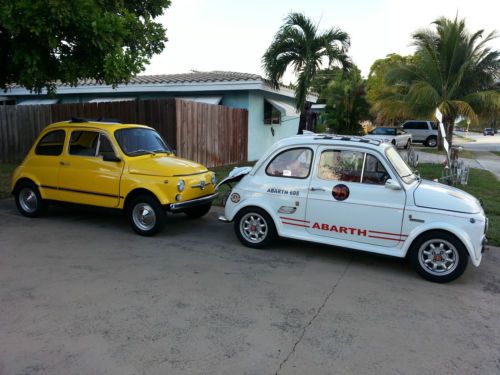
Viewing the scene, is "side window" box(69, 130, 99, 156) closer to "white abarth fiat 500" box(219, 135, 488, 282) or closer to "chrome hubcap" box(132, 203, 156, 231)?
"chrome hubcap" box(132, 203, 156, 231)

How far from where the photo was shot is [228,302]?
14.3 ft

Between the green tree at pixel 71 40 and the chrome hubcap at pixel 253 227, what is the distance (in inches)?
144

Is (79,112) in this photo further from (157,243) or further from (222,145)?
(157,243)

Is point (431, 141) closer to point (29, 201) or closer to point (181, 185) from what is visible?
point (181, 185)

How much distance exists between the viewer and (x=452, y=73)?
63.6 ft

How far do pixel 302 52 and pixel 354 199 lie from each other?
33.9ft

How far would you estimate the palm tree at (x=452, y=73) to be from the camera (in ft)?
61.7

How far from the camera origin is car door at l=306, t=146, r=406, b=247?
208 inches

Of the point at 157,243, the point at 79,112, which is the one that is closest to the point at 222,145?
the point at 79,112

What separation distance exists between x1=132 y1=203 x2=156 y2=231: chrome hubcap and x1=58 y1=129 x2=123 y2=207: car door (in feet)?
1.28

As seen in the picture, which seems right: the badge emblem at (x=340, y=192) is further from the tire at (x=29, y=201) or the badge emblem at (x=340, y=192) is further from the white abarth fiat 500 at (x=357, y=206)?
the tire at (x=29, y=201)

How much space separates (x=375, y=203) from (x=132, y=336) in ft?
11.1

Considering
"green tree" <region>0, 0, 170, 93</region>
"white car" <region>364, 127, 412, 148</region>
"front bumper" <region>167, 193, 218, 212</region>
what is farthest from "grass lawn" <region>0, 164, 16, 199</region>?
"white car" <region>364, 127, 412, 148</region>

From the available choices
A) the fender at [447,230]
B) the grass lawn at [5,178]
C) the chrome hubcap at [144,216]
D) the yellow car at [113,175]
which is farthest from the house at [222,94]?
the fender at [447,230]
